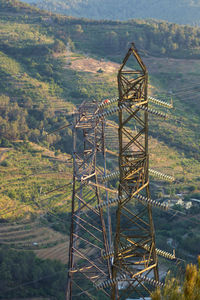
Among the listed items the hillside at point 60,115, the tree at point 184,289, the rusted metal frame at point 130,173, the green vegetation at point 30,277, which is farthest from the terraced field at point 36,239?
the tree at point 184,289

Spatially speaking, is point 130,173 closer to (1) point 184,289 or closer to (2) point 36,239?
(1) point 184,289

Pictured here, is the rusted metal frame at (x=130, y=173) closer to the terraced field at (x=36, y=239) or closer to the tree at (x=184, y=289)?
the tree at (x=184, y=289)

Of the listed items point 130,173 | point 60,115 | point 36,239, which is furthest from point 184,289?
point 60,115

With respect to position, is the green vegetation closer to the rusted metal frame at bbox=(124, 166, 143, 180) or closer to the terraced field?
the terraced field

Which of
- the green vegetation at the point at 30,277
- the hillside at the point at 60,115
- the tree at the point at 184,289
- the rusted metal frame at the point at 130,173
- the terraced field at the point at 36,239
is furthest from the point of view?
the hillside at the point at 60,115

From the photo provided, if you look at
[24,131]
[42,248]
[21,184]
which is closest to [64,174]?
[21,184]

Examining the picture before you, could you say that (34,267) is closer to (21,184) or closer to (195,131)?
(21,184)
